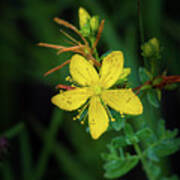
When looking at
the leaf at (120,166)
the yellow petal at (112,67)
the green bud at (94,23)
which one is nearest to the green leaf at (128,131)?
the leaf at (120,166)

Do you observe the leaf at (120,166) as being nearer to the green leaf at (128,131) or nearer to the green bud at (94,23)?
the green leaf at (128,131)

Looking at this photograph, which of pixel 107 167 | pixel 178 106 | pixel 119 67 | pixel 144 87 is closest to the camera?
pixel 119 67

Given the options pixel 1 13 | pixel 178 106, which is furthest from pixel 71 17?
pixel 178 106

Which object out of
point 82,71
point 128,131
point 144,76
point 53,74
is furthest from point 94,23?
point 53,74

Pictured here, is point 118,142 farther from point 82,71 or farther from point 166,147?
point 82,71

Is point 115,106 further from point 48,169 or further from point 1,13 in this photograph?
point 1,13

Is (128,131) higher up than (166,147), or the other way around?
(128,131)

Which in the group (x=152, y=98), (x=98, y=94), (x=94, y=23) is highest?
(x=94, y=23)
